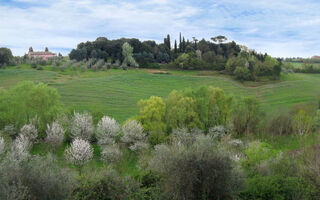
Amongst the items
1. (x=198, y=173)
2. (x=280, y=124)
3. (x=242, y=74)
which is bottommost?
(x=280, y=124)

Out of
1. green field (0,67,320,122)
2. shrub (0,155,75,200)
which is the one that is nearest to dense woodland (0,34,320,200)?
shrub (0,155,75,200)

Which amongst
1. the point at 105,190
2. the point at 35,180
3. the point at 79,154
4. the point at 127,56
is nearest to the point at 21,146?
the point at 79,154

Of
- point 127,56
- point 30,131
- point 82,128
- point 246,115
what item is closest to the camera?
point 30,131

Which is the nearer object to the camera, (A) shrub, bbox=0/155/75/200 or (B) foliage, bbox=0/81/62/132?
(A) shrub, bbox=0/155/75/200

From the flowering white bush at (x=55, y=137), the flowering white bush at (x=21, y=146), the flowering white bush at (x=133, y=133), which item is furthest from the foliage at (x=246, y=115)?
the flowering white bush at (x=21, y=146)

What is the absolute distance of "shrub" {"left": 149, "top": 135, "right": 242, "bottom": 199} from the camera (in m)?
14.7

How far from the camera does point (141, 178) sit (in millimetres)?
18719

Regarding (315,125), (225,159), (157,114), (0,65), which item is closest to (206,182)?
(225,159)

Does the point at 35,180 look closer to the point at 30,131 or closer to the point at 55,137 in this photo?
the point at 55,137

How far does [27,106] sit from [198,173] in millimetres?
33996

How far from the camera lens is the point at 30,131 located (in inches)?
1419

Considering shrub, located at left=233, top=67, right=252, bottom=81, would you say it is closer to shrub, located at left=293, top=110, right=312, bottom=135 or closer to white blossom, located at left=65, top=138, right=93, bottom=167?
shrub, located at left=293, top=110, right=312, bottom=135

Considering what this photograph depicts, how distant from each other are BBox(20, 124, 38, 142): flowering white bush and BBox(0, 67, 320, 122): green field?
17639 mm

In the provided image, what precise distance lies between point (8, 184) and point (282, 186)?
1550cm
